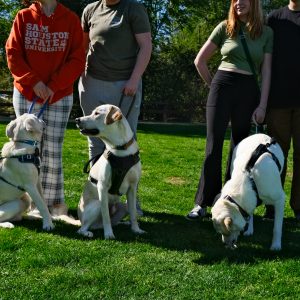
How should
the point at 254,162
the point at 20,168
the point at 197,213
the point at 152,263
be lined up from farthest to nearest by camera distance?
the point at 197,213, the point at 20,168, the point at 254,162, the point at 152,263

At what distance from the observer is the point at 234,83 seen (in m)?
5.27

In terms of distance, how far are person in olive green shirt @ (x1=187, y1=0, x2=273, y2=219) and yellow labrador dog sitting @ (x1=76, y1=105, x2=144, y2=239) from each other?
103 cm

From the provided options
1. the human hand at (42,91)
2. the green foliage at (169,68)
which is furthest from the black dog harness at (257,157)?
the green foliage at (169,68)

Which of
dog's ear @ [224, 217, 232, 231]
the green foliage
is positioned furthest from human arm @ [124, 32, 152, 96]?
the green foliage

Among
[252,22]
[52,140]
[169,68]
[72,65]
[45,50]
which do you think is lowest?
[52,140]

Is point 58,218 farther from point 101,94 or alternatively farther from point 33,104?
point 101,94

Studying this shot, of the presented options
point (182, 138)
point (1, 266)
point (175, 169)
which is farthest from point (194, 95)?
point (1, 266)

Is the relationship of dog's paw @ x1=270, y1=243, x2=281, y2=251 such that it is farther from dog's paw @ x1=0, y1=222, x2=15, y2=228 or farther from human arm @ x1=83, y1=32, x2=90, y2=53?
human arm @ x1=83, y1=32, x2=90, y2=53

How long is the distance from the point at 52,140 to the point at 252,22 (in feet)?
8.35

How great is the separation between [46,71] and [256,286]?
121 inches

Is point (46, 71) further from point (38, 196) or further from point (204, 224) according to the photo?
point (204, 224)

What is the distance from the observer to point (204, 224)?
544cm

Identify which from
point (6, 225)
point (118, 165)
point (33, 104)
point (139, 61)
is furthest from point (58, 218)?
point (139, 61)

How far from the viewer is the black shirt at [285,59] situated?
5332mm
